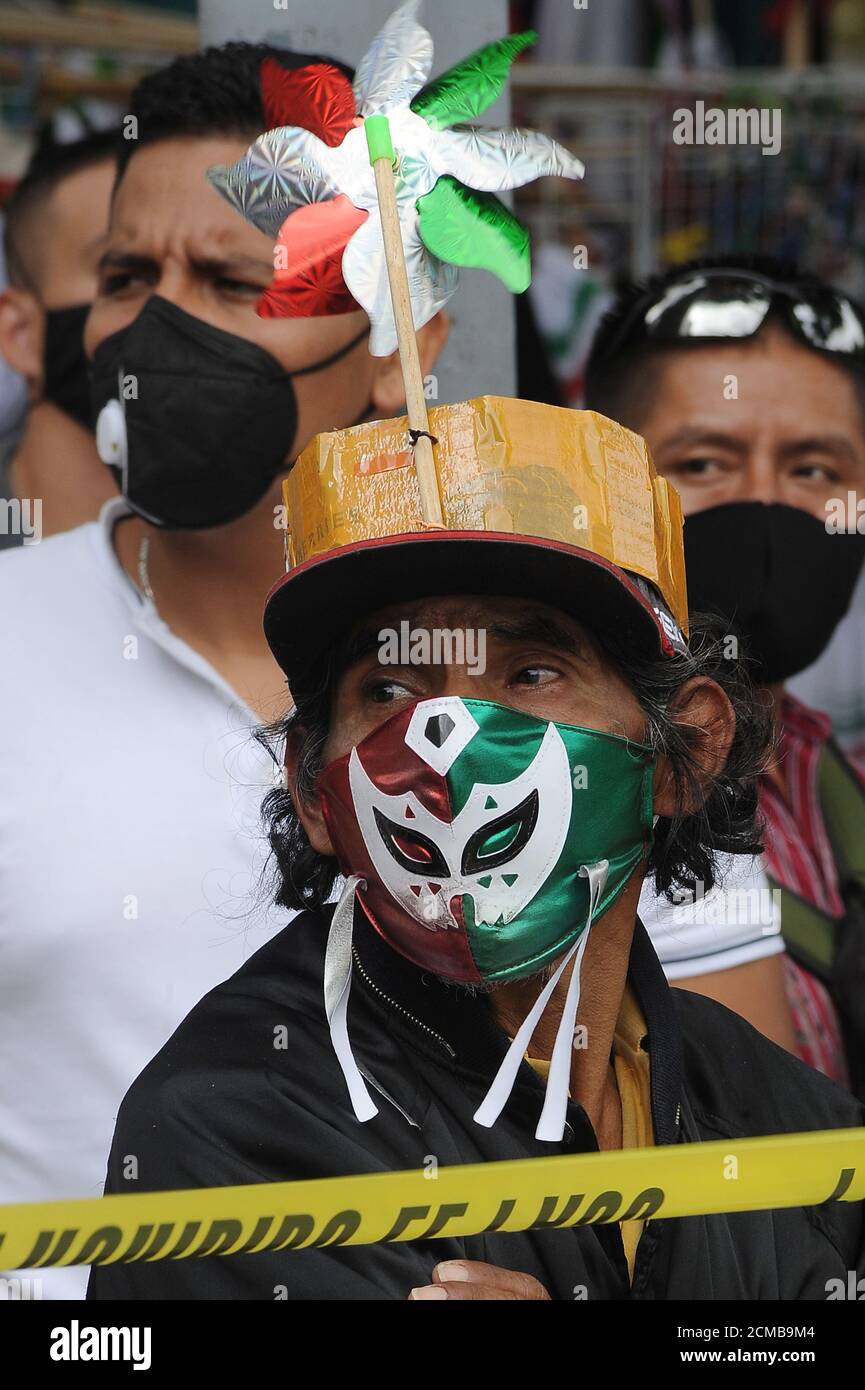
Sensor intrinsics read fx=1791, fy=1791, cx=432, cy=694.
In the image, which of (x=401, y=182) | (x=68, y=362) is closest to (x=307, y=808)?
(x=401, y=182)

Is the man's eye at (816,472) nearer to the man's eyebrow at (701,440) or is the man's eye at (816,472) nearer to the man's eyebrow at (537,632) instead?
the man's eyebrow at (701,440)

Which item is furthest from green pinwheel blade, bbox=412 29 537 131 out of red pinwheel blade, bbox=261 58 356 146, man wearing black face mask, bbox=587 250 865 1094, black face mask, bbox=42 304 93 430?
black face mask, bbox=42 304 93 430

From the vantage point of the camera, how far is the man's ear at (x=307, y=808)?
2.54 meters

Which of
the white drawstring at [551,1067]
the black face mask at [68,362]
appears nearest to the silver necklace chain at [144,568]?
the black face mask at [68,362]

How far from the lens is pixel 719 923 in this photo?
10.5 feet

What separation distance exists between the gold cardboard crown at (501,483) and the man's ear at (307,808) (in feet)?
0.99

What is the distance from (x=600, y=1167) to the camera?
89.9 inches

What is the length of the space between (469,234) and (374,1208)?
1.32m

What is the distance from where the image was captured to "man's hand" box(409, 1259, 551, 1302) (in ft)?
7.71

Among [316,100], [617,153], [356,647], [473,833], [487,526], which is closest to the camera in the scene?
[473,833]

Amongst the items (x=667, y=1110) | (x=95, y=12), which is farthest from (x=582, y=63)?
(x=667, y=1110)

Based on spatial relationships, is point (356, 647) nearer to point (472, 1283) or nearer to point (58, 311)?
point (472, 1283)
